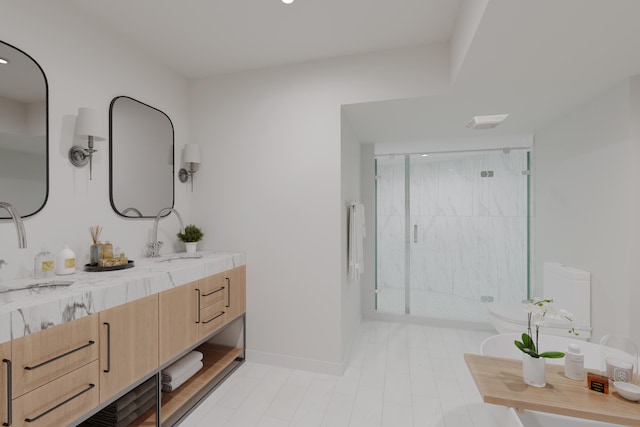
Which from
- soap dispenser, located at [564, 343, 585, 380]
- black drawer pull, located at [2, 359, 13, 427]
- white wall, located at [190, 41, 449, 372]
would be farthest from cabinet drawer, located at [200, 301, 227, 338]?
soap dispenser, located at [564, 343, 585, 380]

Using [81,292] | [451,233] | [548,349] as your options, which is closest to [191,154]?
[81,292]

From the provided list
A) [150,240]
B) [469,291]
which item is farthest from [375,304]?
[150,240]

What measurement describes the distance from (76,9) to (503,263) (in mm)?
4361

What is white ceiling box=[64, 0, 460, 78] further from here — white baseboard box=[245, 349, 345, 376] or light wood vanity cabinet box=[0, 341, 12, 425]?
white baseboard box=[245, 349, 345, 376]

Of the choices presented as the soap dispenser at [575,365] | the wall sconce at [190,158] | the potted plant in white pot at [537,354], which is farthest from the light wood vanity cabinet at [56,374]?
the soap dispenser at [575,365]

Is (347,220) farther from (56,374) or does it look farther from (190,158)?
(56,374)

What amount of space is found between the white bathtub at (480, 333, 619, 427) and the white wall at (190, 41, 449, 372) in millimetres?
1155

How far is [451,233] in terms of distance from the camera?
3672mm

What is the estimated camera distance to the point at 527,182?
3.41 m

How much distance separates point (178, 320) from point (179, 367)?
0.45 metres

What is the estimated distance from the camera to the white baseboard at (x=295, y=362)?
98.0 inches

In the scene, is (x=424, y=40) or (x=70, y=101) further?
(x=424, y=40)

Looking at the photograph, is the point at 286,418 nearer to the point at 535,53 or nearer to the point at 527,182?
the point at 535,53

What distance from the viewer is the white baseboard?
2.49 metres
